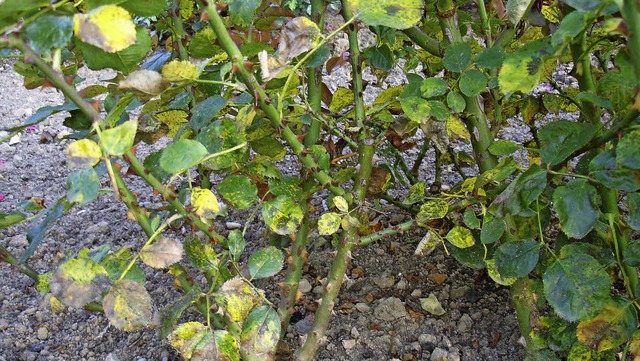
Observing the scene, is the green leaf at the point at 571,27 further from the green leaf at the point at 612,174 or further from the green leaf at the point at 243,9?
the green leaf at the point at 243,9

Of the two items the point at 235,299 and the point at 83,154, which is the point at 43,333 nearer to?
the point at 235,299

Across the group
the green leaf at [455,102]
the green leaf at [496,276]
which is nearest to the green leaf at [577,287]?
the green leaf at [496,276]

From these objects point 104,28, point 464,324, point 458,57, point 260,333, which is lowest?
point 464,324

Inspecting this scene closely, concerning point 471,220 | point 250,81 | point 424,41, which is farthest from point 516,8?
point 250,81

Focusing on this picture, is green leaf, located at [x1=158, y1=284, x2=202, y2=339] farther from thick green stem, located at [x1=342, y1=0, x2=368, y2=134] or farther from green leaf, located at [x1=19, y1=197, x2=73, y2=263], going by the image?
thick green stem, located at [x1=342, y1=0, x2=368, y2=134]

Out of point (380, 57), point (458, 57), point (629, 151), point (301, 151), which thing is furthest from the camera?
point (380, 57)

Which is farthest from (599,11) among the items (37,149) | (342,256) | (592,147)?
(37,149)

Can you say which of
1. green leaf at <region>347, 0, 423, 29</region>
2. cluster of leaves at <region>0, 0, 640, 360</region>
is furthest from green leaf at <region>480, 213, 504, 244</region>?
green leaf at <region>347, 0, 423, 29</region>
